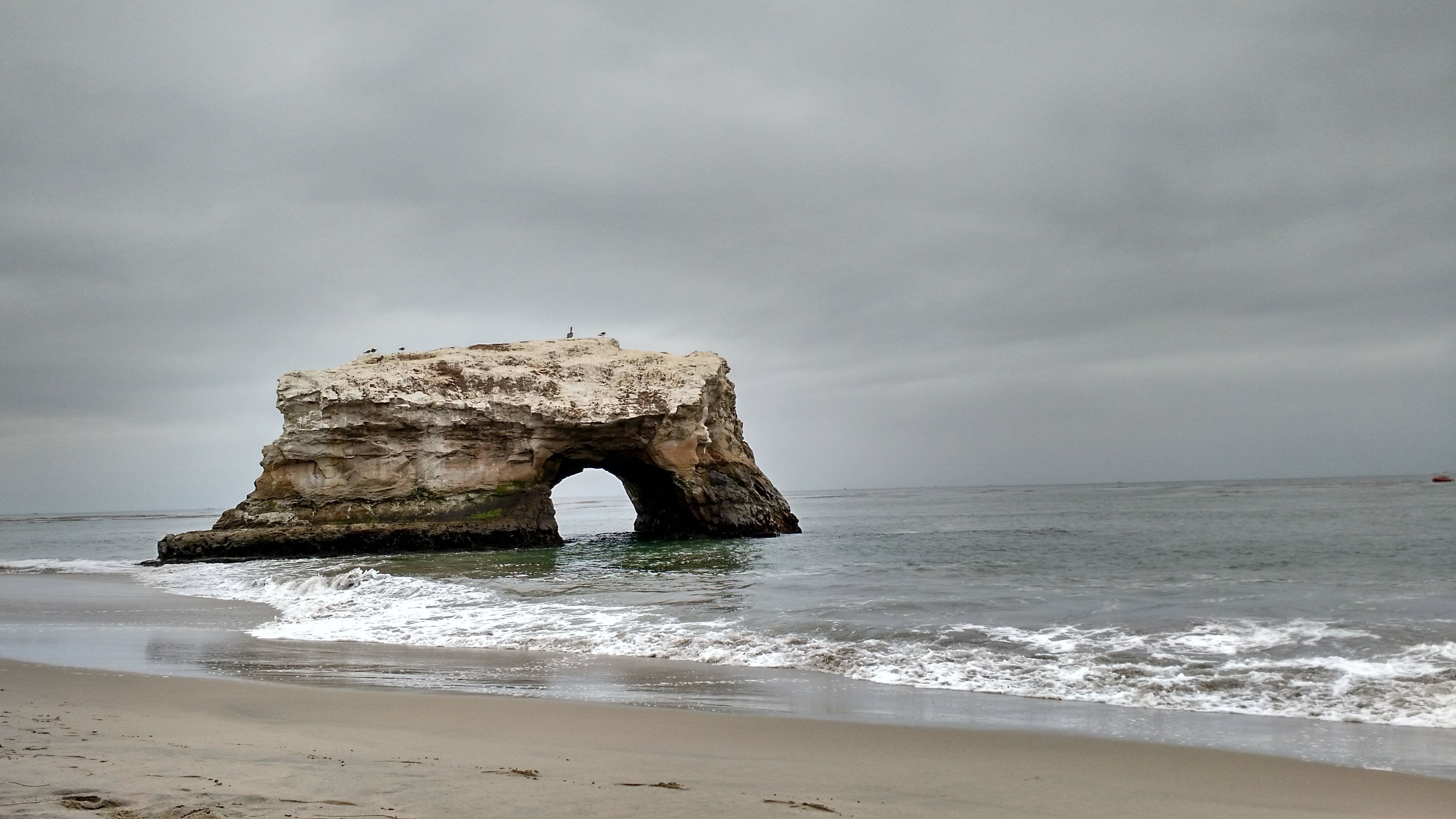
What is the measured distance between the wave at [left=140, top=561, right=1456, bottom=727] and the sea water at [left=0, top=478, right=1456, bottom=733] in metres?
0.03

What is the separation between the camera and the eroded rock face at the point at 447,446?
27.6 meters

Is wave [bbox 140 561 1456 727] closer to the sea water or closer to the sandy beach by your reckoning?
the sea water

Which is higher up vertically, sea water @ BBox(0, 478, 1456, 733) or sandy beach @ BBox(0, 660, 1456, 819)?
sandy beach @ BBox(0, 660, 1456, 819)

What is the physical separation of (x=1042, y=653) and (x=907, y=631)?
174cm

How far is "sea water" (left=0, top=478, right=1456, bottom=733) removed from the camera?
7625mm

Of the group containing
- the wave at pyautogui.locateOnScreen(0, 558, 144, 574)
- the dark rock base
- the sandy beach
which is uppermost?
the sandy beach

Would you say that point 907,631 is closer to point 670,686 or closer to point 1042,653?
point 1042,653

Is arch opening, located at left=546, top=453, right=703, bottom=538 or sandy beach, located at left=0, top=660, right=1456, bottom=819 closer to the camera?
sandy beach, located at left=0, top=660, right=1456, bottom=819

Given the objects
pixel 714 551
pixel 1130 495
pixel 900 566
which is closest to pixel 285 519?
pixel 714 551

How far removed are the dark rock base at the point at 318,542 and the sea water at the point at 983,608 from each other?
72.0 inches

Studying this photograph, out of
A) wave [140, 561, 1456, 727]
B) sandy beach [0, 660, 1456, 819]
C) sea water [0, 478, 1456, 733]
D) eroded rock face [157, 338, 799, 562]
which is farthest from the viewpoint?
eroded rock face [157, 338, 799, 562]

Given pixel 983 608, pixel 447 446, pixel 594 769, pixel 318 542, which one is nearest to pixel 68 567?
pixel 318 542

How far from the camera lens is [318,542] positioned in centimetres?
2720

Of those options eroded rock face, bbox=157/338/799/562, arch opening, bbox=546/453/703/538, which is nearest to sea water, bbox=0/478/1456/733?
eroded rock face, bbox=157/338/799/562
